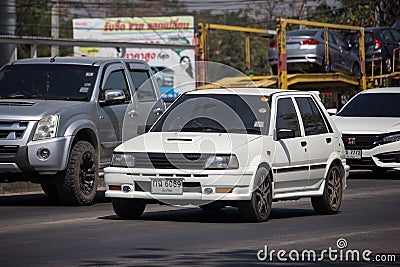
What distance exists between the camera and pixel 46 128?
15.0 meters

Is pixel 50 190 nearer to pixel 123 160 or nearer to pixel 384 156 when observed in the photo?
pixel 123 160

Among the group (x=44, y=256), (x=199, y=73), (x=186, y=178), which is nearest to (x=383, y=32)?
(x=199, y=73)

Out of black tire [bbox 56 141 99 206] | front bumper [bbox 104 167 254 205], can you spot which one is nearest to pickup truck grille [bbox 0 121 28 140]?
black tire [bbox 56 141 99 206]

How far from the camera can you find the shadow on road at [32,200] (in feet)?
53.2

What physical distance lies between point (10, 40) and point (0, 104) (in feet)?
29.4

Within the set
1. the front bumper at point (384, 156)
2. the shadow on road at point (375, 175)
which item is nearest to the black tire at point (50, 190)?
the front bumper at point (384, 156)

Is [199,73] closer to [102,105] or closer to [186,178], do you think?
[102,105]

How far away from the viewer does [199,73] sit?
2962cm

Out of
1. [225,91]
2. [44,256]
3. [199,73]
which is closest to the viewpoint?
[44,256]

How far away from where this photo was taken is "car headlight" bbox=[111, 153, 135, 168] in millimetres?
12797

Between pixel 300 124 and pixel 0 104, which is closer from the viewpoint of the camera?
pixel 300 124

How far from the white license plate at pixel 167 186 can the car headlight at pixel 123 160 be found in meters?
0.38

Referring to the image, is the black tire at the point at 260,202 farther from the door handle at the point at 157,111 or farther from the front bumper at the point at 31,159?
the door handle at the point at 157,111

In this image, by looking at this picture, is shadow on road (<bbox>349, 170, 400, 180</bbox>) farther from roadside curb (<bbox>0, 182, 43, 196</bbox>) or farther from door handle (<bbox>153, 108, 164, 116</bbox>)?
roadside curb (<bbox>0, 182, 43, 196</bbox>)
